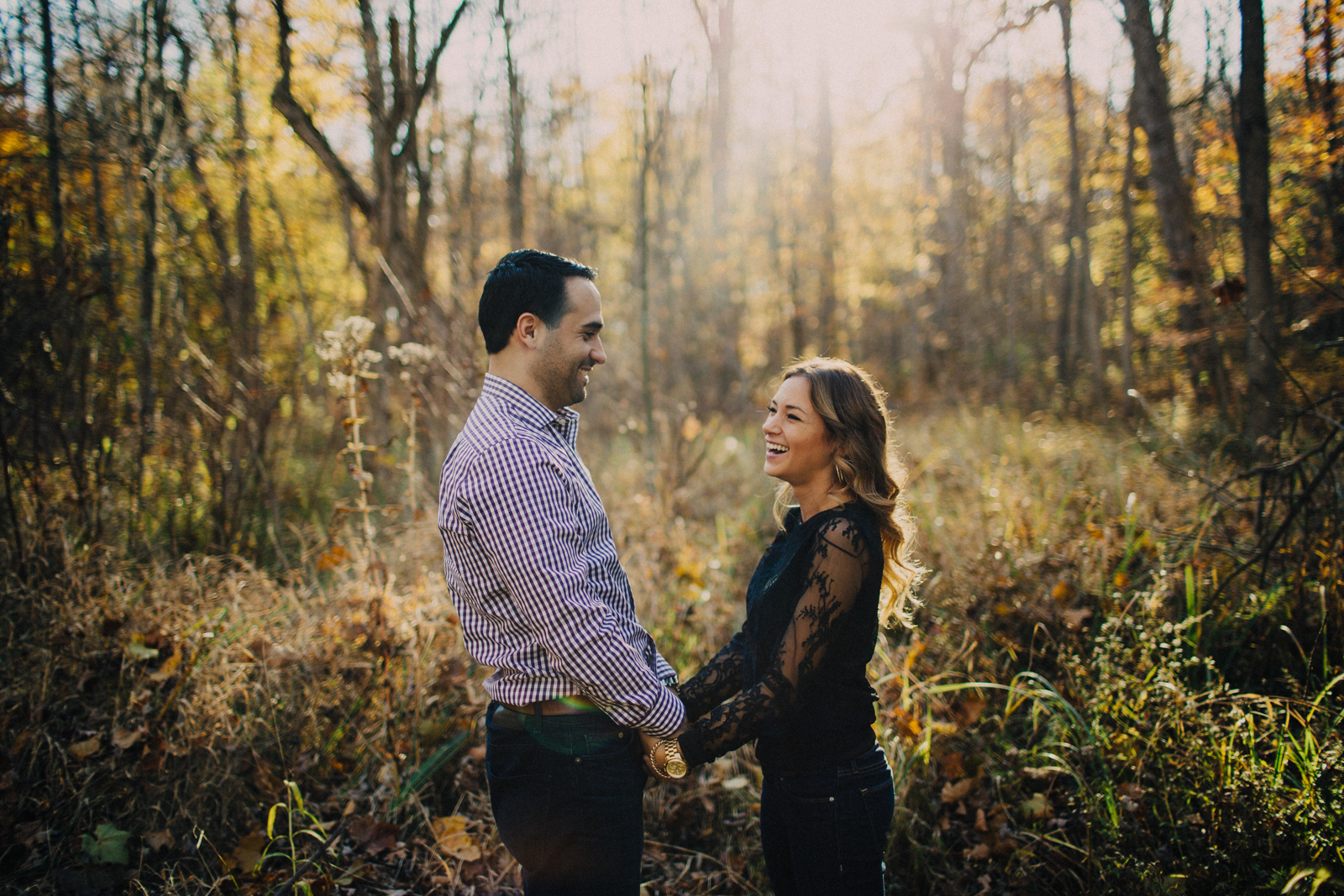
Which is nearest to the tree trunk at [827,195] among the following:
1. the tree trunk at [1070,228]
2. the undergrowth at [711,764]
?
the tree trunk at [1070,228]

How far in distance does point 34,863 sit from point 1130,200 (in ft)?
38.8

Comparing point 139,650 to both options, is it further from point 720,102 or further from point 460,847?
point 720,102

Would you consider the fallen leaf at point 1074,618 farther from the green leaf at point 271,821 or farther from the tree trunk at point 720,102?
the tree trunk at point 720,102

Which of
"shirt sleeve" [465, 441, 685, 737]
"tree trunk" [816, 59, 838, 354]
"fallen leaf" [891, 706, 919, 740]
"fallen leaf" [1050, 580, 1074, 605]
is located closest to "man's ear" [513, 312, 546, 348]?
"shirt sleeve" [465, 441, 685, 737]

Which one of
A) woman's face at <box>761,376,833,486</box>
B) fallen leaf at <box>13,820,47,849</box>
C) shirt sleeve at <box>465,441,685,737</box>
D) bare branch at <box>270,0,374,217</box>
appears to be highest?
bare branch at <box>270,0,374,217</box>

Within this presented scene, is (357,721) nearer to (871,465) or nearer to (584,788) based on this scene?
(584,788)

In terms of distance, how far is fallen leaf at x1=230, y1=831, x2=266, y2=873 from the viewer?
8.71ft

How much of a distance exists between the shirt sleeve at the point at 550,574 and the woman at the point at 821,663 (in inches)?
10.8

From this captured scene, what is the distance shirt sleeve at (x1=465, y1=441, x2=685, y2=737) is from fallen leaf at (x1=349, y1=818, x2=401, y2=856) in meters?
1.86

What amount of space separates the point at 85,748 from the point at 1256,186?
7074 mm

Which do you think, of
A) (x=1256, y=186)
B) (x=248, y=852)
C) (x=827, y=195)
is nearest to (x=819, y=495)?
(x=248, y=852)

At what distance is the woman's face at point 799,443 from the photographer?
2006 mm

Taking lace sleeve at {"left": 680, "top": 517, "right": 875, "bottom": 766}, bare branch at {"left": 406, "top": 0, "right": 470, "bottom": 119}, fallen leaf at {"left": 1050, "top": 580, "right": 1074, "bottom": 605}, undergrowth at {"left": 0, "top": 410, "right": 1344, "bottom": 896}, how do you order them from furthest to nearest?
bare branch at {"left": 406, "top": 0, "right": 470, "bottom": 119} < fallen leaf at {"left": 1050, "top": 580, "right": 1074, "bottom": 605} < undergrowth at {"left": 0, "top": 410, "right": 1344, "bottom": 896} < lace sleeve at {"left": 680, "top": 517, "right": 875, "bottom": 766}

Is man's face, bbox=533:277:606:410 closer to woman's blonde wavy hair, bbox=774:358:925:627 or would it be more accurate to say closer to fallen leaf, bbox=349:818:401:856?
woman's blonde wavy hair, bbox=774:358:925:627
